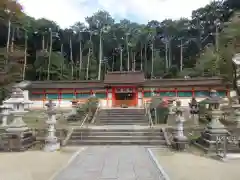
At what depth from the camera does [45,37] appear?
4506cm

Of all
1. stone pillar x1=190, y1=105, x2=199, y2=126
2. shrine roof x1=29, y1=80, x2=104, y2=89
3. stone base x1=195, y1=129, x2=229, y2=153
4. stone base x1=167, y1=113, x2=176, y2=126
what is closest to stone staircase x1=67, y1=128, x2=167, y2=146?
stone base x1=195, y1=129, x2=229, y2=153

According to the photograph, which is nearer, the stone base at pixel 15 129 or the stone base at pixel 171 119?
the stone base at pixel 15 129

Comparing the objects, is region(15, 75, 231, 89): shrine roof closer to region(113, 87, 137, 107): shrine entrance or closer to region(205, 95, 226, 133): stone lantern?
region(113, 87, 137, 107): shrine entrance

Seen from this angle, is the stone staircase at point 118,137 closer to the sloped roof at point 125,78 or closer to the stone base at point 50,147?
the stone base at point 50,147

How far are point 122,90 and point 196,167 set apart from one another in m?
17.9

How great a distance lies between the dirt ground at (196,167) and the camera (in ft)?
19.6

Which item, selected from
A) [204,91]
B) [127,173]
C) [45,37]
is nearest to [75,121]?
[127,173]

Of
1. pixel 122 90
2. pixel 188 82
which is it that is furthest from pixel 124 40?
pixel 188 82

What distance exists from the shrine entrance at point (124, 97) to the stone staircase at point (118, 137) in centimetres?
1147

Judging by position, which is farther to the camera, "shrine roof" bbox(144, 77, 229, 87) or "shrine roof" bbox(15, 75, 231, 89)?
"shrine roof" bbox(15, 75, 231, 89)

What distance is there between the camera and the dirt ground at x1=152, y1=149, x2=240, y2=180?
5.98 meters

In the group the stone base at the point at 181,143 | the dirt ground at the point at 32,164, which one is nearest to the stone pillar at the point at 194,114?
the stone base at the point at 181,143

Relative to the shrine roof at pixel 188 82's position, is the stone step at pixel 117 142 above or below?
below

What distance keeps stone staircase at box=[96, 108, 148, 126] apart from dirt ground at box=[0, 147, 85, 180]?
24.4ft
